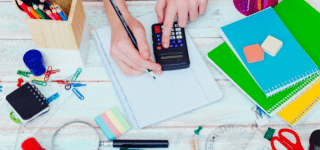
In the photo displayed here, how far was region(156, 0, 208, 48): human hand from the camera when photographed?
96 cm

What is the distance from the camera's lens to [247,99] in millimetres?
934

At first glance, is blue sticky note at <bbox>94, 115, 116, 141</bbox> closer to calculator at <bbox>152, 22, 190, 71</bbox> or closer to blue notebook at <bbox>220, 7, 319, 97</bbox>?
calculator at <bbox>152, 22, 190, 71</bbox>

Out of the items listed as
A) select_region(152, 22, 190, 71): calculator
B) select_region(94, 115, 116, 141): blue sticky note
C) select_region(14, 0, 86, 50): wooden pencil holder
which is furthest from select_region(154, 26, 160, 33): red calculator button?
select_region(94, 115, 116, 141): blue sticky note

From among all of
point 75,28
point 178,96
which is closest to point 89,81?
point 75,28

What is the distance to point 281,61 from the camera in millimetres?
931

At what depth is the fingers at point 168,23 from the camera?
3.12 feet

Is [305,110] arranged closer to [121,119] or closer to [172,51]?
[172,51]

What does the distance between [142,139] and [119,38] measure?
0.33 metres

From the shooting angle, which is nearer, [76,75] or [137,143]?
[137,143]

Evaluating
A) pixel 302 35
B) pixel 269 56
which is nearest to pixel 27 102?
pixel 269 56

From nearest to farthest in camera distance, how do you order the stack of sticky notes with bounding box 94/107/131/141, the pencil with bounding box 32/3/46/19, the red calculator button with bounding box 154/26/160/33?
the pencil with bounding box 32/3/46/19
the stack of sticky notes with bounding box 94/107/131/141
the red calculator button with bounding box 154/26/160/33

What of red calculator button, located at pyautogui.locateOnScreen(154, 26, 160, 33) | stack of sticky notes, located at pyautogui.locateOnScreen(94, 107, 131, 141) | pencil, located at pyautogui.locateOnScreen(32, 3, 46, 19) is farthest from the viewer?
red calculator button, located at pyautogui.locateOnScreen(154, 26, 160, 33)

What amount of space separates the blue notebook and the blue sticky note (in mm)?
487

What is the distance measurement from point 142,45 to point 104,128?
283mm
